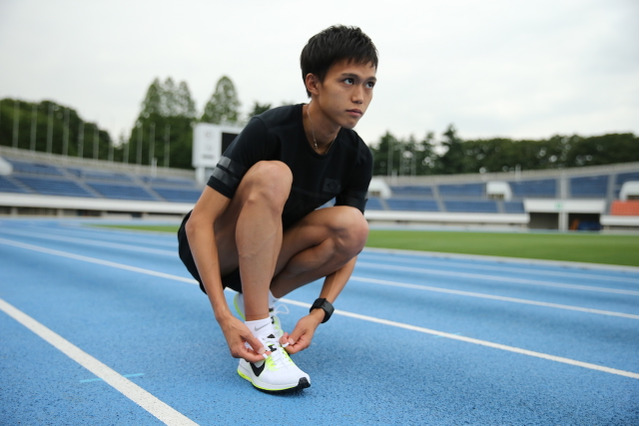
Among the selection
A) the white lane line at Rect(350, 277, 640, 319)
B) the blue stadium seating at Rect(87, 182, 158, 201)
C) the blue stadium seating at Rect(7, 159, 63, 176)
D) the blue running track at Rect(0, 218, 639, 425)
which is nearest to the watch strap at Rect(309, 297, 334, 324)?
the blue running track at Rect(0, 218, 639, 425)

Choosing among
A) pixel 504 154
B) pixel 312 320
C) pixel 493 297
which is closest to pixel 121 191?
pixel 493 297

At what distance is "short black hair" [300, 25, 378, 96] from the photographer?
250 centimetres

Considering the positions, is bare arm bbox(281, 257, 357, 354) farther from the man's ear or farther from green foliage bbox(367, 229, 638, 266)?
green foliage bbox(367, 229, 638, 266)

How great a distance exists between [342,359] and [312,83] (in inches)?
71.0

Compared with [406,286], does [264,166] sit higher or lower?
higher

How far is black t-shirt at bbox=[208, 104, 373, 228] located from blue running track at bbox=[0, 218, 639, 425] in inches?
41.7

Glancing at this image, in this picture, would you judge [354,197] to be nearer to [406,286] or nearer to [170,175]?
[406,286]

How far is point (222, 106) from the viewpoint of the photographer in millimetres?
76375

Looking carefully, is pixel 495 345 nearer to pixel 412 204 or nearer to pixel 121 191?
pixel 121 191

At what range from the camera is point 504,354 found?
11.9ft

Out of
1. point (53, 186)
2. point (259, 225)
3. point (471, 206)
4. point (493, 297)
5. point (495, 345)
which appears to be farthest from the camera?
point (471, 206)

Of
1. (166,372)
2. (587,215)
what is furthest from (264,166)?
(587,215)

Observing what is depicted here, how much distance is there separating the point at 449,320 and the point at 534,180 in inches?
2379

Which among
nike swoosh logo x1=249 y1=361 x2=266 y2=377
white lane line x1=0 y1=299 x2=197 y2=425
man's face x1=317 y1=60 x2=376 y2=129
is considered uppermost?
man's face x1=317 y1=60 x2=376 y2=129
